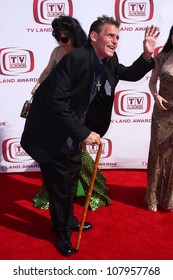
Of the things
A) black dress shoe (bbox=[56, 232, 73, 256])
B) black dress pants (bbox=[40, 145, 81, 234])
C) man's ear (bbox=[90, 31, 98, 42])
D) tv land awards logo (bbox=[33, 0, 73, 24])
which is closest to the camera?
man's ear (bbox=[90, 31, 98, 42])

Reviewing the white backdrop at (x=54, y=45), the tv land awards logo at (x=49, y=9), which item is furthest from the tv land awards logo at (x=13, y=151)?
the tv land awards logo at (x=49, y=9)

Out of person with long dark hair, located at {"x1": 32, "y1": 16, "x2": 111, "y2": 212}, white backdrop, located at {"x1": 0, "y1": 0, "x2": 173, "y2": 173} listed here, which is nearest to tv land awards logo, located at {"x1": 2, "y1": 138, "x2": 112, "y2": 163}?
white backdrop, located at {"x1": 0, "y1": 0, "x2": 173, "y2": 173}

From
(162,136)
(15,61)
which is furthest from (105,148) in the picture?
(15,61)

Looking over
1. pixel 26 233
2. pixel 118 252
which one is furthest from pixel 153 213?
pixel 26 233

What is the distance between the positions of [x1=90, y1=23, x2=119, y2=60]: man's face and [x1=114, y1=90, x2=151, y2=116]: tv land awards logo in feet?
5.08

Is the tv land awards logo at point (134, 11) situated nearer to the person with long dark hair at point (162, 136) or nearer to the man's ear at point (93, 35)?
the person with long dark hair at point (162, 136)

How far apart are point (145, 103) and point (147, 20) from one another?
855mm

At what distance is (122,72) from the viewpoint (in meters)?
2.47

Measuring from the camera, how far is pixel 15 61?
342 cm

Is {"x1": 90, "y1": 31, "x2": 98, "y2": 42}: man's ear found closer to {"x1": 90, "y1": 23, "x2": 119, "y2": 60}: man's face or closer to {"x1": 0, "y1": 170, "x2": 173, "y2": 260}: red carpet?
{"x1": 90, "y1": 23, "x2": 119, "y2": 60}: man's face

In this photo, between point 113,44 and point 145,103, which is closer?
point 113,44

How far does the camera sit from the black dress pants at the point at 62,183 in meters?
2.36

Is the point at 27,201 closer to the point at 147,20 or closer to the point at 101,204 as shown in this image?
the point at 101,204

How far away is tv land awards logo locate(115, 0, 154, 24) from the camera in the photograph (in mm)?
3268
